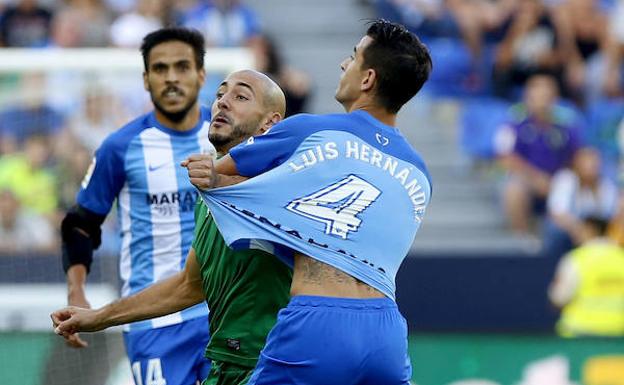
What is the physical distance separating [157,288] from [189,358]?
1.20 m

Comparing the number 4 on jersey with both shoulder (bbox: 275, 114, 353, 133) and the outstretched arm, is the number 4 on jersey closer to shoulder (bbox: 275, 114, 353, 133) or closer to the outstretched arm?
shoulder (bbox: 275, 114, 353, 133)

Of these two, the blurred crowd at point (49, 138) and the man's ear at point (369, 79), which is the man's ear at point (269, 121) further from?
the blurred crowd at point (49, 138)

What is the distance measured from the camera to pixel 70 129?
34.7ft

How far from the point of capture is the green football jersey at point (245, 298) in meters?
5.98

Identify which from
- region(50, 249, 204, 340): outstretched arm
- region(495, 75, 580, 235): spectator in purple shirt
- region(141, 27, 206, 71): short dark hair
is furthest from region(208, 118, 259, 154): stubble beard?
region(495, 75, 580, 235): spectator in purple shirt

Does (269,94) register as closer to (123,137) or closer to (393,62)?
(393,62)

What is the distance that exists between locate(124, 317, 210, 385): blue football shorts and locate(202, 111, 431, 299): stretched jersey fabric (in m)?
1.89

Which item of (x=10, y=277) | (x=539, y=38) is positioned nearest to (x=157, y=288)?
(x=10, y=277)

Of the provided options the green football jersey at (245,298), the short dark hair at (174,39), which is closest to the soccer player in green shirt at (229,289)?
the green football jersey at (245,298)

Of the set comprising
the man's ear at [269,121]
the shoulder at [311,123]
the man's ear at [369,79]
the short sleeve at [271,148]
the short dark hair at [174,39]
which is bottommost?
the short sleeve at [271,148]

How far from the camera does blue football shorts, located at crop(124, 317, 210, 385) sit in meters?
7.30

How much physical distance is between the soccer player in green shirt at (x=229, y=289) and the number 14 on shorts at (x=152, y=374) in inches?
48.3

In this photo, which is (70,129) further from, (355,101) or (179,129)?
(355,101)

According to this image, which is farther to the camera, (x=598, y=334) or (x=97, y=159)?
(x=598, y=334)
